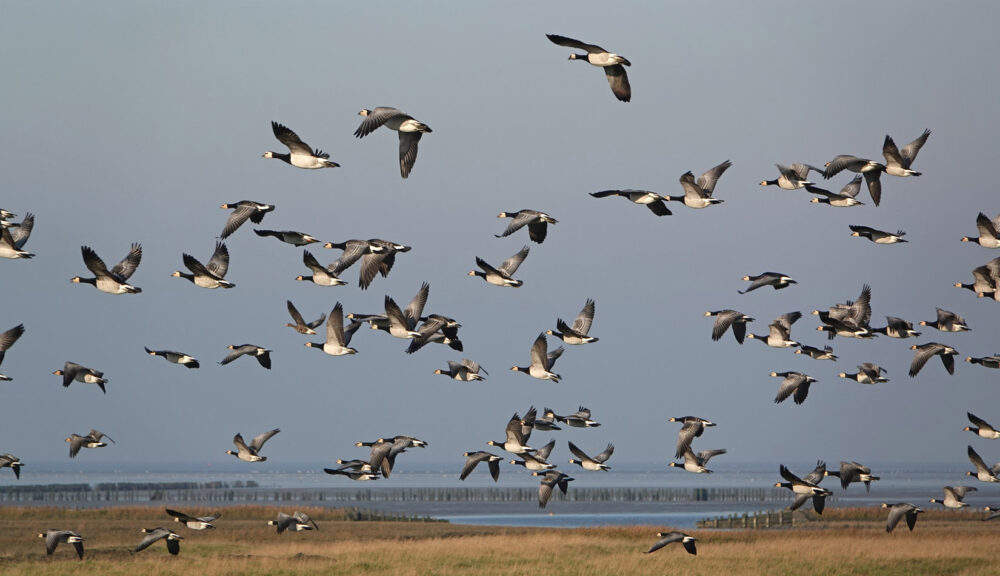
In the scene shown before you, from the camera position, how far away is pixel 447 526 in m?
75.1

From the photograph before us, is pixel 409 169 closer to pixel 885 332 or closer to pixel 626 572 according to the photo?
pixel 885 332

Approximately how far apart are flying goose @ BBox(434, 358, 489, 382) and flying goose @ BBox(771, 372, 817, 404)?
26.0ft

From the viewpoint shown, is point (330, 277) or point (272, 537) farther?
point (272, 537)

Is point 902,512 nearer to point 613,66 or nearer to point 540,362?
point 540,362

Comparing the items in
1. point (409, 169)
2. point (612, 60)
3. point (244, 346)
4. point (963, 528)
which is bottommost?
point (963, 528)

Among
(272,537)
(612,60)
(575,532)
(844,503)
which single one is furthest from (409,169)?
(844,503)

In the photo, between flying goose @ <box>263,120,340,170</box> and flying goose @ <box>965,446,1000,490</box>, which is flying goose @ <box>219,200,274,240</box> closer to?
flying goose @ <box>263,120,340,170</box>

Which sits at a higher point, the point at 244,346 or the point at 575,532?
the point at 244,346

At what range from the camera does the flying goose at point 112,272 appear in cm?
2547

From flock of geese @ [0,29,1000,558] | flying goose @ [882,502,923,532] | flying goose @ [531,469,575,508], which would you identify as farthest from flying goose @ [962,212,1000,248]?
flying goose @ [531,469,575,508]

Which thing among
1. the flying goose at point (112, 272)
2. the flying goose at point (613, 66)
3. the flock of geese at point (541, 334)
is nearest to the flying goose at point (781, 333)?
the flock of geese at point (541, 334)

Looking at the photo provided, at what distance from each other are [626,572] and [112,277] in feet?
74.8

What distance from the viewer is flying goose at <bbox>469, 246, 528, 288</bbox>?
2868 cm

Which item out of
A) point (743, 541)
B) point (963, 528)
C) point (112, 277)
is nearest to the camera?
point (112, 277)
